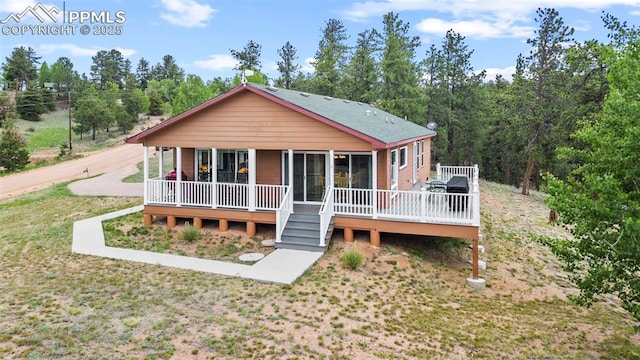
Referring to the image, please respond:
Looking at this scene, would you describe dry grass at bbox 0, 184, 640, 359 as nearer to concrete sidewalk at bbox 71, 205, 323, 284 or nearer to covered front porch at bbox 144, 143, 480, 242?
concrete sidewalk at bbox 71, 205, 323, 284

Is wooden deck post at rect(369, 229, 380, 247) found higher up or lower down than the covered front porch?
lower down

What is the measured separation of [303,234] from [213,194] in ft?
11.2

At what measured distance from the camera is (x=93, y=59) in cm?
8525

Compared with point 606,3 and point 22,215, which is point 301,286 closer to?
point 22,215

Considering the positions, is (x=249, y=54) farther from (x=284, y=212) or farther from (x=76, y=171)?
(x=284, y=212)

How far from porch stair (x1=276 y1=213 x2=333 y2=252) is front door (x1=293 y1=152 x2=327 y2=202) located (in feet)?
4.49

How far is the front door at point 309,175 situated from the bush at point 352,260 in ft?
12.1

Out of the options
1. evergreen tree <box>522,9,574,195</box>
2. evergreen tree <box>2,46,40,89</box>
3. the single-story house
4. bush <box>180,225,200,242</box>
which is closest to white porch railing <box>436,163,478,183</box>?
the single-story house

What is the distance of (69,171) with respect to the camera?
3117cm

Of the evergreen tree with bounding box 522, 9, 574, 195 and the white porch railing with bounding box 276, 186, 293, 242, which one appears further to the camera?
the evergreen tree with bounding box 522, 9, 574, 195

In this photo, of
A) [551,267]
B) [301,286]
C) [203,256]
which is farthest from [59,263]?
[551,267]

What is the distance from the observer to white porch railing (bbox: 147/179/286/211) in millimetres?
13344

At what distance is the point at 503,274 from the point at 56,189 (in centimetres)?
2241

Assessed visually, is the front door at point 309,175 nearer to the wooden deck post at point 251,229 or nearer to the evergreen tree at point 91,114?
the wooden deck post at point 251,229
